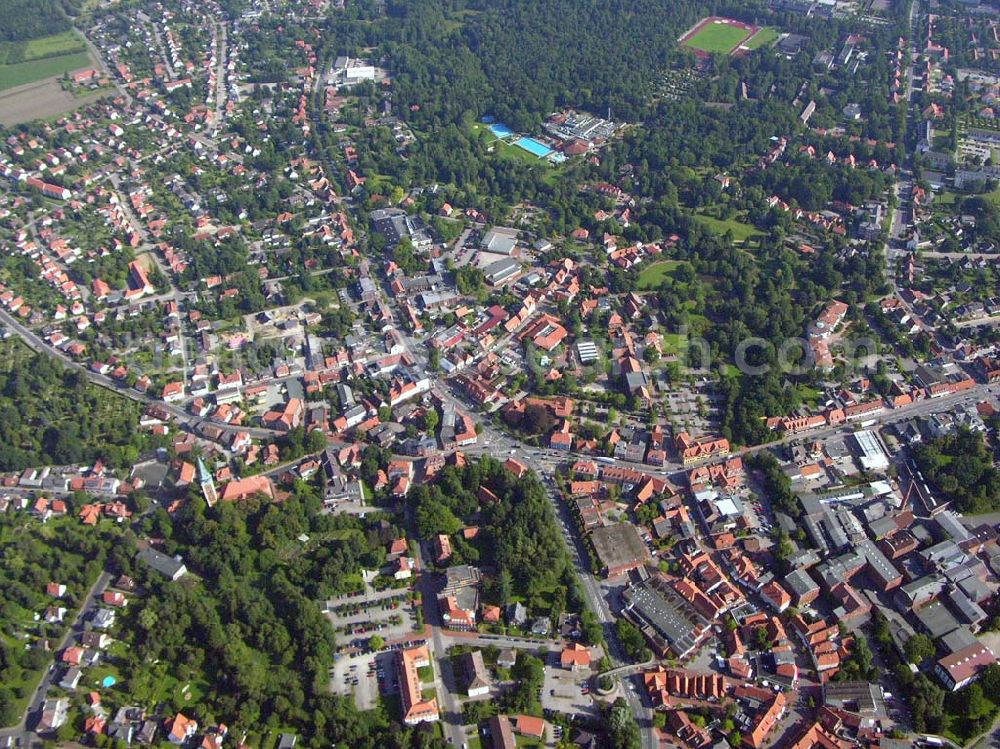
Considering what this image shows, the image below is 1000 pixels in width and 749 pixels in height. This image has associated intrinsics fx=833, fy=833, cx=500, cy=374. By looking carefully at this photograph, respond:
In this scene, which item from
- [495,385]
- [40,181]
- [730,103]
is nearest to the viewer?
[495,385]

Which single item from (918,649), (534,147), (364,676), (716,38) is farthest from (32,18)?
(918,649)

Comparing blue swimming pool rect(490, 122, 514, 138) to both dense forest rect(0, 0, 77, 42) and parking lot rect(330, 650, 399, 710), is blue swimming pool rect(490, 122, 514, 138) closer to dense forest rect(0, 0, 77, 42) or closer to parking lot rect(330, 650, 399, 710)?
parking lot rect(330, 650, 399, 710)

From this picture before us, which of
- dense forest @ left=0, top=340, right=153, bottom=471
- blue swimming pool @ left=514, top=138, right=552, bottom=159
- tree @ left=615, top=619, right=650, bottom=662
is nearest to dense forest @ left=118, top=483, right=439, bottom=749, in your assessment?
dense forest @ left=0, top=340, right=153, bottom=471

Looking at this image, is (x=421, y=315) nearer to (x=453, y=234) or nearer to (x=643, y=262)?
(x=453, y=234)

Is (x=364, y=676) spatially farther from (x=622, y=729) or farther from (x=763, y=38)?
(x=763, y=38)

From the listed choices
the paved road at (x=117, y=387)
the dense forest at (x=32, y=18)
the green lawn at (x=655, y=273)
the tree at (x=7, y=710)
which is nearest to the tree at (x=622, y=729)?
the tree at (x=7, y=710)

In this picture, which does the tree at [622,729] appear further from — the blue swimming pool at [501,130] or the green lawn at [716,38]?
the green lawn at [716,38]

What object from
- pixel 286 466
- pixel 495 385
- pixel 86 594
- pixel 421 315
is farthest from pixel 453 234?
pixel 86 594
